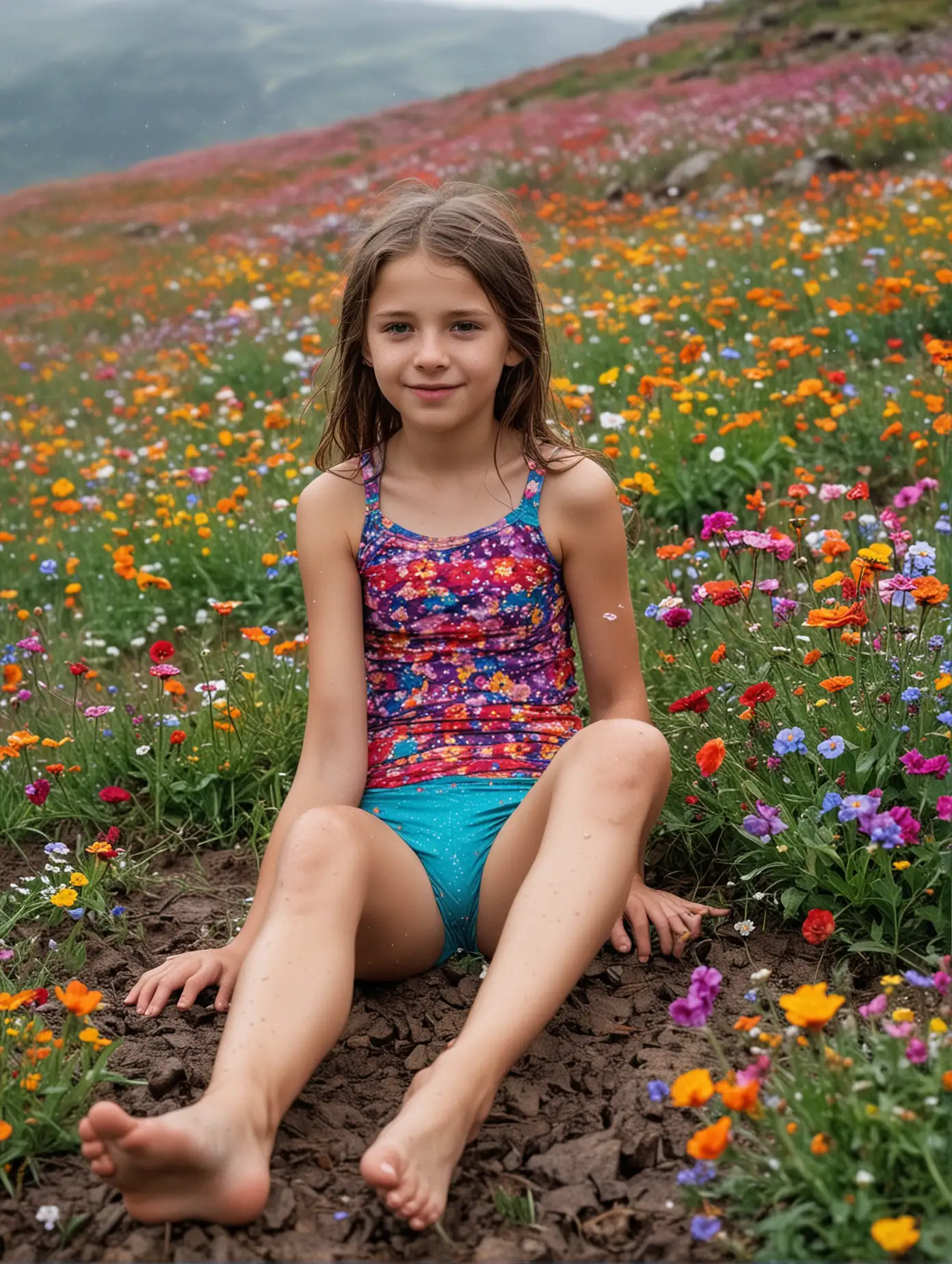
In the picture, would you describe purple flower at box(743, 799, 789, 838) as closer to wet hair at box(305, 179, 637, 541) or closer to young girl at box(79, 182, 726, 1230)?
young girl at box(79, 182, 726, 1230)

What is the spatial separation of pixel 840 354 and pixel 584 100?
14.2m

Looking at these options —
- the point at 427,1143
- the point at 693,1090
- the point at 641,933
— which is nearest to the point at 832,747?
the point at 641,933

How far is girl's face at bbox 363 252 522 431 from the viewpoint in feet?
8.11

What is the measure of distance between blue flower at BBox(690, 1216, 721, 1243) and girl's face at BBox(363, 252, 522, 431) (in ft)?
4.82

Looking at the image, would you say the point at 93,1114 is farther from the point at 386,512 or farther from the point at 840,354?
the point at 840,354

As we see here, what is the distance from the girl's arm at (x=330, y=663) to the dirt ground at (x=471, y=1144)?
29 centimetres

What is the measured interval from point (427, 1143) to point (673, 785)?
4.13 ft

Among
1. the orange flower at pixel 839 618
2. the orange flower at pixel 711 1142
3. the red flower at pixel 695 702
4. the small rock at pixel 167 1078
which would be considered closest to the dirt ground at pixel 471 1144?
the small rock at pixel 167 1078

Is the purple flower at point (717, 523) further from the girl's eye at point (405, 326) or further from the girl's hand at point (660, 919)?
the girl's hand at point (660, 919)

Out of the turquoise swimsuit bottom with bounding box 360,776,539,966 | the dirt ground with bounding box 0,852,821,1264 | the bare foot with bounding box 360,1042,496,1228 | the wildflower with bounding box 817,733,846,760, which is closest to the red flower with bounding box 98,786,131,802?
the dirt ground with bounding box 0,852,821,1264

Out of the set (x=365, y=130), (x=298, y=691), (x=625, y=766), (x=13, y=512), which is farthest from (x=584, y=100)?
(x=625, y=766)

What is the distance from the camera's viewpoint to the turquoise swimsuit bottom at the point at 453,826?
7.82ft

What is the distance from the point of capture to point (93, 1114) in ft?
5.24

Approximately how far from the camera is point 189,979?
94.9 inches
